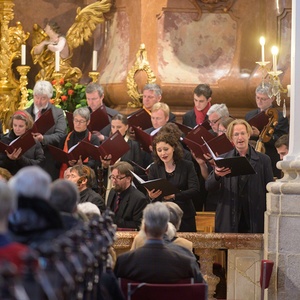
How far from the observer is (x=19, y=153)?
10758 millimetres

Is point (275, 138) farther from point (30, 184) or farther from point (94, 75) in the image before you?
point (30, 184)

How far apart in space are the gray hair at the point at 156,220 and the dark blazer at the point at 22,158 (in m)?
4.11

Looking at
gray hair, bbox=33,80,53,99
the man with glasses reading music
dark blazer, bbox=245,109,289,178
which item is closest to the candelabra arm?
gray hair, bbox=33,80,53,99

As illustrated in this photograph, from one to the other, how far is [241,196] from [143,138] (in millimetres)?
1496

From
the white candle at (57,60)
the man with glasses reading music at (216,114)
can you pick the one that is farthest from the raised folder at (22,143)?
the white candle at (57,60)

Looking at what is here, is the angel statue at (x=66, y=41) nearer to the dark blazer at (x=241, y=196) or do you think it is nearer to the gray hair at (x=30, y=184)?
the dark blazer at (x=241, y=196)

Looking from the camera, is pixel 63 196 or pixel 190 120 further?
pixel 190 120

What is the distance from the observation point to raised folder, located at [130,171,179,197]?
984 cm

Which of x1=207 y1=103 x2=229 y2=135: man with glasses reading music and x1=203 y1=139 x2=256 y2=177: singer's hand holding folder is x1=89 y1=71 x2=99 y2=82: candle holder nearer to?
x1=207 y1=103 x2=229 y2=135: man with glasses reading music

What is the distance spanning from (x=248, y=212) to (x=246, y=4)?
4.66m

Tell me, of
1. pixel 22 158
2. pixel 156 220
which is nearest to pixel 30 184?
pixel 156 220

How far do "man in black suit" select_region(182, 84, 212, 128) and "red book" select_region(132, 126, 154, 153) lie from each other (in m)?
1.01

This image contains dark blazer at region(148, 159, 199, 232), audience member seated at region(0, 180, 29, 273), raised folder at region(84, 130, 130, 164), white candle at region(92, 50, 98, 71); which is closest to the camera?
audience member seated at region(0, 180, 29, 273)

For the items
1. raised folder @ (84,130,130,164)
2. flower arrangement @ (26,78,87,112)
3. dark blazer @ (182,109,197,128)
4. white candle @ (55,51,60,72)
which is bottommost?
raised folder @ (84,130,130,164)
